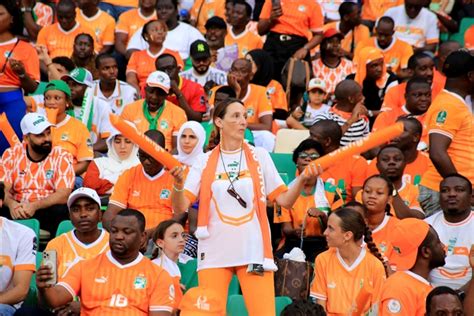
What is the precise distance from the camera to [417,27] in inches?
588

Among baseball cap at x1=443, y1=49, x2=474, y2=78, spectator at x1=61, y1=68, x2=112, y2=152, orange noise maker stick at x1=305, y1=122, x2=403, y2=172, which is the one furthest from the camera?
spectator at x1=61, y1=68, x2=112, y2=152

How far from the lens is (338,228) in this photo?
8.63 meters

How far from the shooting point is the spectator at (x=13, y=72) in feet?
36.9

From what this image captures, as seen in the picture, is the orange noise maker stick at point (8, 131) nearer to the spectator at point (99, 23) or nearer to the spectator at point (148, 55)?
the spectator at point (148, 55)

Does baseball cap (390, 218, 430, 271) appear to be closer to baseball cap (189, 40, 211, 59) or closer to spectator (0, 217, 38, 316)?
spectator (0, 217, 38, 316)

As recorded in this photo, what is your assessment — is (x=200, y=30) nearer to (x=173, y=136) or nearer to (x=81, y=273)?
(x=173, y=136)

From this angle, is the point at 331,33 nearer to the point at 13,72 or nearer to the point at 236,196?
the point at 13,72

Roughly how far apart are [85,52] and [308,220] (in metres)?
4.40

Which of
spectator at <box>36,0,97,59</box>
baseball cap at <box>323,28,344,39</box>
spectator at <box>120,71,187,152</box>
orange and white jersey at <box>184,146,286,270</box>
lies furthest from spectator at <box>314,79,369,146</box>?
orange and white jersey at <box>184,146,286,270</box>

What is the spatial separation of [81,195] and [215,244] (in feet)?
5.26

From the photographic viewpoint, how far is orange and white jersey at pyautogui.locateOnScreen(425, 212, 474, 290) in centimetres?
874

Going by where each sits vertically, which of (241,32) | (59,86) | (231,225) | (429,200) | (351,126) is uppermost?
(241,32)

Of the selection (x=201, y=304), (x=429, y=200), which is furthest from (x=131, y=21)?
(x=201, y=304)

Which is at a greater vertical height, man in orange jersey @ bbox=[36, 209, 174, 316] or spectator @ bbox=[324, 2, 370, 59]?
spectator @ bbox=[324, 2, 370, 59]
